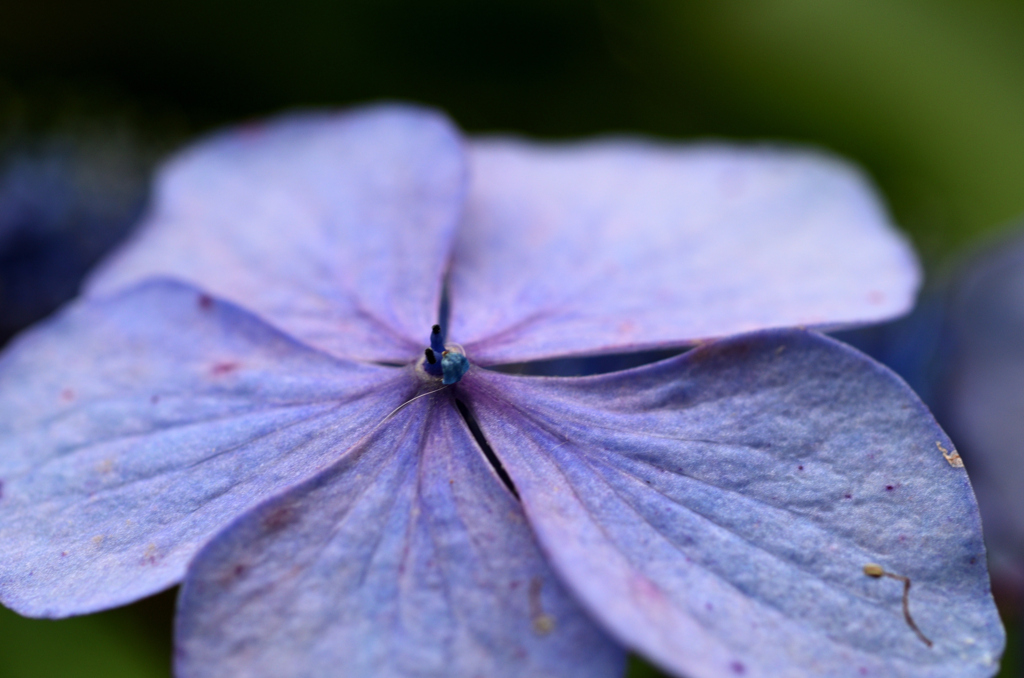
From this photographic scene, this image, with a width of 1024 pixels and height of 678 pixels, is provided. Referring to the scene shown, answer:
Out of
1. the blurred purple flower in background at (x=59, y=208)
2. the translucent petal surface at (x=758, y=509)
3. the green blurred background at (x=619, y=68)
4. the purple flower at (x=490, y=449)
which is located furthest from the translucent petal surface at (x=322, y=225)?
the green blurred background at (x=619, y=68)

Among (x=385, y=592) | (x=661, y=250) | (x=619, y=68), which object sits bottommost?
(x=385, y=592)

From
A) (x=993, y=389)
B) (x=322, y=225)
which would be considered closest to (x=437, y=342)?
(x=322, y=225)

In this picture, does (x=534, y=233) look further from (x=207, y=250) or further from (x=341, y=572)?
(x=341, y=572)

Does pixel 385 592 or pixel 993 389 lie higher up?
pixel 993 389

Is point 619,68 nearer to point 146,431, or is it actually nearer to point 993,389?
point 993,389

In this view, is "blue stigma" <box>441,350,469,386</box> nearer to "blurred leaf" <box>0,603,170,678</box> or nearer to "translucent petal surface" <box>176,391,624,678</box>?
"translucent petal surface" <box>176,391,624,678</box>

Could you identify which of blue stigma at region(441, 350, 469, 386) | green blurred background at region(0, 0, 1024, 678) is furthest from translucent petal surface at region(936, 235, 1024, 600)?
blue stigma at region(441, 350, 469, 386)

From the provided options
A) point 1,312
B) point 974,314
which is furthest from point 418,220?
point 974,314
